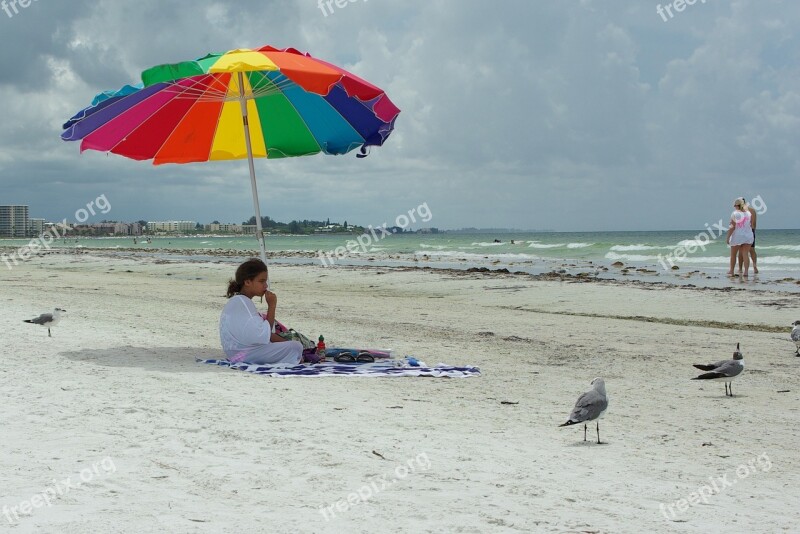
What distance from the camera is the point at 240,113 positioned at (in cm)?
952

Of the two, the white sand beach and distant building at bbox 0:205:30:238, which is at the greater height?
distant building at bbox 0:205:30:238

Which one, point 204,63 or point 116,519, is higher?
point 204,63

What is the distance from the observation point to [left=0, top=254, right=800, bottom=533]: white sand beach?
153 inches

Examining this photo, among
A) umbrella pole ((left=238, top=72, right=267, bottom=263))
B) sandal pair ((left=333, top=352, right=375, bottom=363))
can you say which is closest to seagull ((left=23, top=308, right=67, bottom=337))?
umbrella pole ((left=238, top=72, right=267, bottom=263))

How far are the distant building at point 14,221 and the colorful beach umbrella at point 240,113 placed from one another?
152596mm

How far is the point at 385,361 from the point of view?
862 centimetres

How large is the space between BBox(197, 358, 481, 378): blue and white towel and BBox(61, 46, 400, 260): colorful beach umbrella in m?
1.39

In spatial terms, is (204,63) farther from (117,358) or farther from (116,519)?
(116,519)

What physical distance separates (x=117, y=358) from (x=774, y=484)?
624cm

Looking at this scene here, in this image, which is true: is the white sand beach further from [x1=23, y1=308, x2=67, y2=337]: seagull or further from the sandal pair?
the sandal pair

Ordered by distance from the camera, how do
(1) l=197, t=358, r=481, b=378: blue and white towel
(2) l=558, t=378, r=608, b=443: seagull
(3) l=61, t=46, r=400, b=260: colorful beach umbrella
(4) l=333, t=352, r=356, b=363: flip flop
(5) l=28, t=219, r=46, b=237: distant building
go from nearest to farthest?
1. (2) l=558, t=378, r=608, b=443: seagull
2. (3) l=61, t=46, r=400, b=260: colorful beach umbrella
3. (1) l=197, t=358, r=481, b=378: blue and white towel
4. (4) l=333, t=352, r=356, b=363: flip flop
5. (5) l=28, t=219, r=46, b=237: distant building

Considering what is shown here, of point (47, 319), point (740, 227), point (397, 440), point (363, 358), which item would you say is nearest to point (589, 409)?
point (397, 440)

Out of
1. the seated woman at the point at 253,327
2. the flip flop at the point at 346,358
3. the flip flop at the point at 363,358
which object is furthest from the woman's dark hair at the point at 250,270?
the flip flop at the point at 363,358

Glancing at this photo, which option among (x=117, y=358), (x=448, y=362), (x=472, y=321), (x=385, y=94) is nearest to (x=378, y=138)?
(x=385, y=94)
